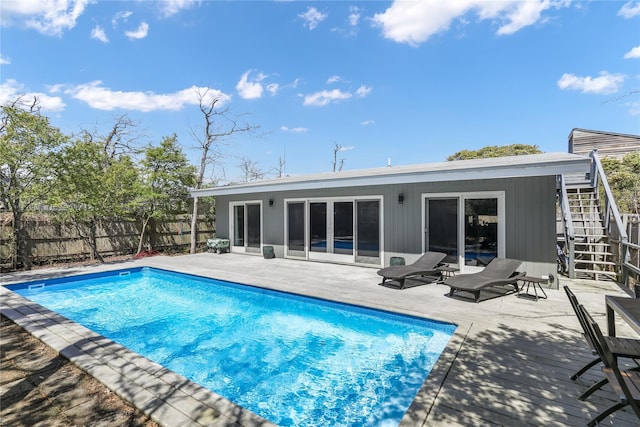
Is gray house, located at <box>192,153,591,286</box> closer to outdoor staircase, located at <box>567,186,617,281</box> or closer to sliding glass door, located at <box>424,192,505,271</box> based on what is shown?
sliding glass door, located at <box>424,192,505,271</box>

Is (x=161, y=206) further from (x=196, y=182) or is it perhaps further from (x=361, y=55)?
(x=361, y=55)

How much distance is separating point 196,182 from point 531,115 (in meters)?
17.6

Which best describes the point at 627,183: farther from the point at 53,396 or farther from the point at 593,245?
the point at 53,396

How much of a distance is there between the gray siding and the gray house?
2 centimetres

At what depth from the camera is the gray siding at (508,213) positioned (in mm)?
6426

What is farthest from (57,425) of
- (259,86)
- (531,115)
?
(531,115)

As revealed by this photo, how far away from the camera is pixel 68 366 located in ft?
10.6

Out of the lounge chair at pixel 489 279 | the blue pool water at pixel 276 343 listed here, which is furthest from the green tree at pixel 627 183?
the blue pool water at pixel 276 343

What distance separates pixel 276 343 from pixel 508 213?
5.54m

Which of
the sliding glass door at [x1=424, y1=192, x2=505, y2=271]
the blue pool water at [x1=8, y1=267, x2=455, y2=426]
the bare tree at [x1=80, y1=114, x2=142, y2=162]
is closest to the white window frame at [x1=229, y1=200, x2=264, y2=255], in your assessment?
the blue pool water at [x1=8, y1=267, x2=455, y2=426]

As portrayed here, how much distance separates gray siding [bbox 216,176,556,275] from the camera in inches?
253

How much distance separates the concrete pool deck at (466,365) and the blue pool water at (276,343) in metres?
0.37

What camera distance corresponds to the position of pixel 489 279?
18.9ft

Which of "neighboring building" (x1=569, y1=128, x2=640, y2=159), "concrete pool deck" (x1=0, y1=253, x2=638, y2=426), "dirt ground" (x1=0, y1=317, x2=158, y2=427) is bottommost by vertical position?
"dirt ground" (x1=0, y1=317, x2=158, y2=427)
